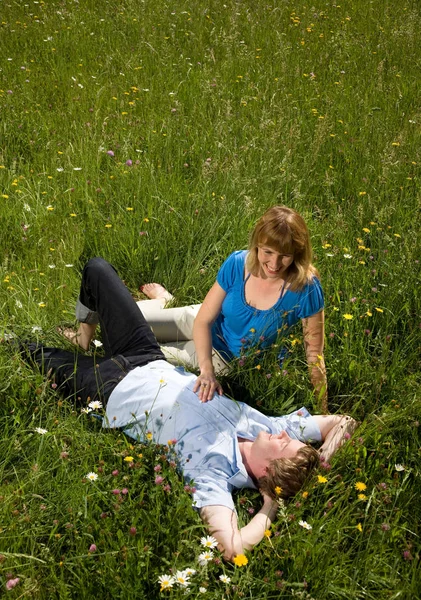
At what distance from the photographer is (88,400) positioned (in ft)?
9.52

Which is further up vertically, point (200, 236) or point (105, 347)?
point (200, 236)

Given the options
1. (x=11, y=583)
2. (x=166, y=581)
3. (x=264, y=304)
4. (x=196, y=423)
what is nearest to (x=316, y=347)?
(x=264, y=304)

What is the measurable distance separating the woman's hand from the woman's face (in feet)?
1.82

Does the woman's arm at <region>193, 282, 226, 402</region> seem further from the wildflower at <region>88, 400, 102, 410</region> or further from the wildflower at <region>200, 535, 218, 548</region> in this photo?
the wildflower at <region>200, 535, 218, 548</region>

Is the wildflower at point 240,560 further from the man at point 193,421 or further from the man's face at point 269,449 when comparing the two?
the man's face at point 269,449

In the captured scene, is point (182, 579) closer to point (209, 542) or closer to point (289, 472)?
point (209, 542)

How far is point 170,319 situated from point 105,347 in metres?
0.48

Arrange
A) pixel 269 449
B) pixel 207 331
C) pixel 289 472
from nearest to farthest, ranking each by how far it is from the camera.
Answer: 1. pixel 289 472
2. pixel 269 449
3. pixel 207 331

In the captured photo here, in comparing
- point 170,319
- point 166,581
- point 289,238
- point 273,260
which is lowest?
point 170,319

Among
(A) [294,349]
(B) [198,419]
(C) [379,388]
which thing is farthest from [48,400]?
(C) [379,388]

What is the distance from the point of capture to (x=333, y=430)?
294cm

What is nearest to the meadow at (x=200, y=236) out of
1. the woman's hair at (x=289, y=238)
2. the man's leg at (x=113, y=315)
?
the man's leg at (x=113, y=315)

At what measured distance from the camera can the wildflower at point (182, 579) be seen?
214 cm

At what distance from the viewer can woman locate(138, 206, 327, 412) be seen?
305 centimetres
